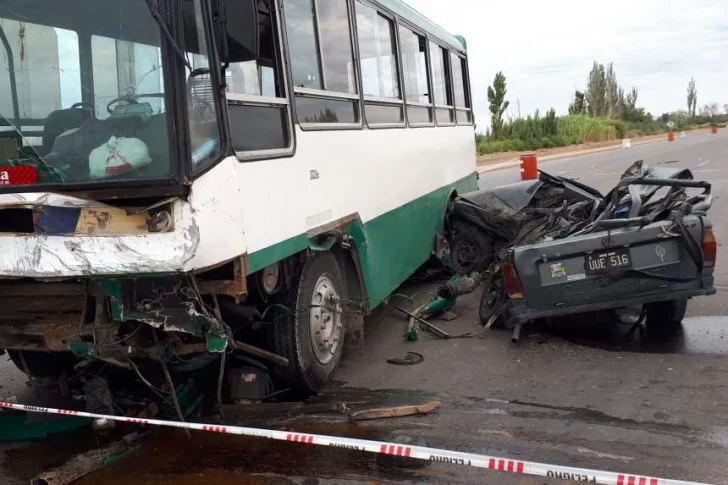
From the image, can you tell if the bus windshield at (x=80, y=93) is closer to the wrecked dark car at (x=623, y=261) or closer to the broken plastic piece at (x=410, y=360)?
the broken plastic piece at (x=410, y=360)

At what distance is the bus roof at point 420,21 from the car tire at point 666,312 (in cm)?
386

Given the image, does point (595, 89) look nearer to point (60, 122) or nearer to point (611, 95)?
point (611, 95)

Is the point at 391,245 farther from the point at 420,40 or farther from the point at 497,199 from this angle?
the point at 420,40

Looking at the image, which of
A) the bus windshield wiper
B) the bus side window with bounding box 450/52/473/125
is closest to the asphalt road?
the bus windshield wiper

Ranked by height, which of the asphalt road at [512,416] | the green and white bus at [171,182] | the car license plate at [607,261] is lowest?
the asphalt road at [512,416]

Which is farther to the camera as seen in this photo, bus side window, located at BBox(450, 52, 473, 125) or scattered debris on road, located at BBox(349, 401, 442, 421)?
bus side window, located at BBox(450, 52, 473, 125)

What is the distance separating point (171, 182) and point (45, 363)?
274cm

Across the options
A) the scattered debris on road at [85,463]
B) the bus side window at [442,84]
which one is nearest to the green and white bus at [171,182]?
the scattered debris on road at [85,463]

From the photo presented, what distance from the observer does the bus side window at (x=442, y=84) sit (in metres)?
9.38

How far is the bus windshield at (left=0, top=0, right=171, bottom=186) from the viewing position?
3.64 meters

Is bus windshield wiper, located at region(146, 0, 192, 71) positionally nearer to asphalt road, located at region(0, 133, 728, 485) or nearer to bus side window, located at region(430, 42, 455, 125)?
asphalt road, located at region(0, 133, 728, 485)

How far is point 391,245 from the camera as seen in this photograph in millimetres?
6941

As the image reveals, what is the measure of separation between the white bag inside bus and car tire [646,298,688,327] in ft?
15.6

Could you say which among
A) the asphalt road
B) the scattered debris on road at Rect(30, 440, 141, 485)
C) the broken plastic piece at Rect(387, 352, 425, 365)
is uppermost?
the scattered debris on road at Rect(30, 440, 141, 485)
